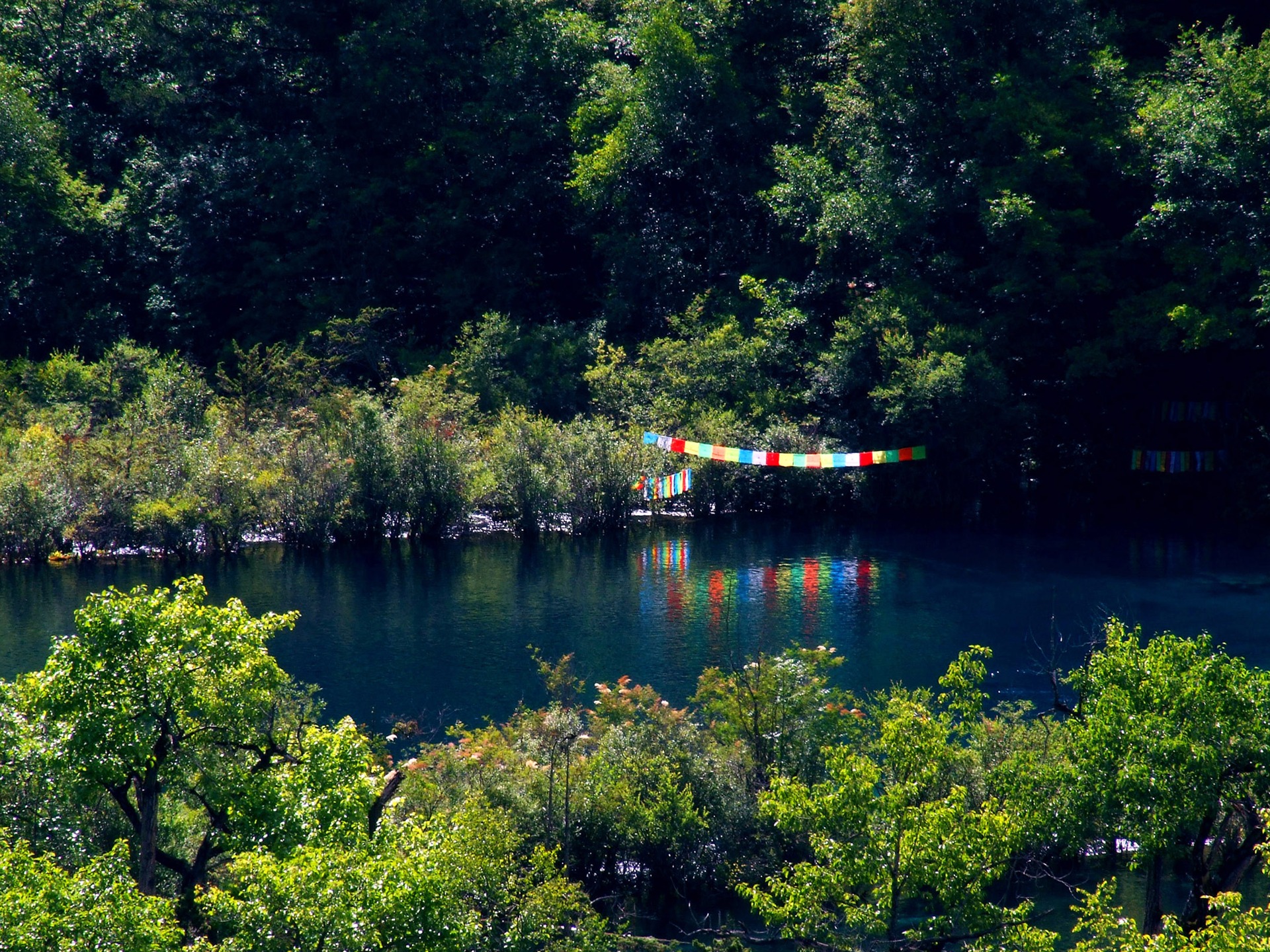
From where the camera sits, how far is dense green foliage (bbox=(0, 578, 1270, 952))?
1455 centimetres

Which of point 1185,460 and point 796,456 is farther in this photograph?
point 1185,460

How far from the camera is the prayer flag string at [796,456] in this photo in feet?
148

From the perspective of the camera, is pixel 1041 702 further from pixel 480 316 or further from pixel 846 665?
pixel 480 316

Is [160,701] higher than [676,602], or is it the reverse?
[160,701]

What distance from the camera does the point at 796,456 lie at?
45.2m

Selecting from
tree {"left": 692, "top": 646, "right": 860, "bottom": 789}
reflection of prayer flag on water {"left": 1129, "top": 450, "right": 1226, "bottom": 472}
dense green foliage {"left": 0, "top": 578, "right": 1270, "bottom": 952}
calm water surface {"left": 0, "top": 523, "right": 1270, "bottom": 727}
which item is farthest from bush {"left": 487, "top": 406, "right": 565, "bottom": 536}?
dense green foliage {"left": 0, "top": 578, "right": 1270, "bottom": 952}

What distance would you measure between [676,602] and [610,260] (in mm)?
19769

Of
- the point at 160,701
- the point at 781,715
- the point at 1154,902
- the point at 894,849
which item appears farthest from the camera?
the point at 781,715

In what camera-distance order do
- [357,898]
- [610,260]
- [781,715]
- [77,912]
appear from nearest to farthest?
[77,912] < [357,898] < [781,715] < [610,260]

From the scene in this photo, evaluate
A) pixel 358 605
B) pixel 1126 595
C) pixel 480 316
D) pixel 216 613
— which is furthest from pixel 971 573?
pixel 216 613

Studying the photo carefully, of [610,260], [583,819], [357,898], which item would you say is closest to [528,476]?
[610,260]

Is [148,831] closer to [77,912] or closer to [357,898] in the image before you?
[77,912]

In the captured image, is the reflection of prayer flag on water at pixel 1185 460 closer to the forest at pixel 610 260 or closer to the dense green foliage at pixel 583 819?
the forest at pixel 610 260

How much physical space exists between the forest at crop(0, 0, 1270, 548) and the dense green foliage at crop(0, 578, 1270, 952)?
23.2m
